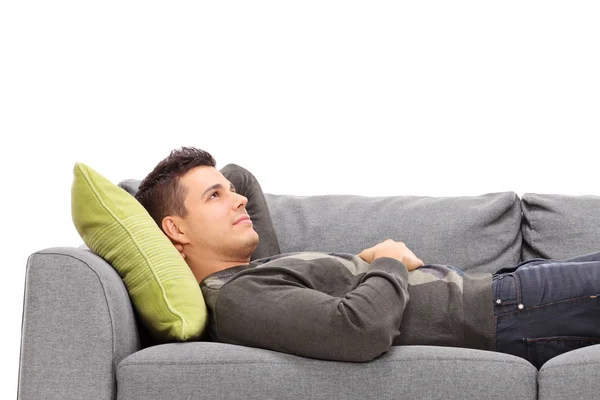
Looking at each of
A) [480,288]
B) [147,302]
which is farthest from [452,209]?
[147,302]

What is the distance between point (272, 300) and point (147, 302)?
0.33 m

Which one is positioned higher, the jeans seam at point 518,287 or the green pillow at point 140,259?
the green pillow at point 140,259

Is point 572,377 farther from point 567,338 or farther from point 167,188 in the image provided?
point 167,188

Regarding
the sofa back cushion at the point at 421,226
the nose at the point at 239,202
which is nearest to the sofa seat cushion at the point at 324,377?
the nose at the point at 239,202

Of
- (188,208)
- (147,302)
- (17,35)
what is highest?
(17,35)

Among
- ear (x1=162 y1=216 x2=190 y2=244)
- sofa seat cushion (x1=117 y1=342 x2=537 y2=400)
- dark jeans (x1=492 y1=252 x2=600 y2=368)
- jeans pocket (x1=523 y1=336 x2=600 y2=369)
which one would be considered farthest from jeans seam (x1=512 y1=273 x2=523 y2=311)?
ear (x1=162 y1=216 x2=190 y2=244)

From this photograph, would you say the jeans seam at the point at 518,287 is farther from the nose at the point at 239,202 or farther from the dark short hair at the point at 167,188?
the dark short hair at the point at 167,188

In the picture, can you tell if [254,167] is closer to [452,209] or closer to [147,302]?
[452,209]

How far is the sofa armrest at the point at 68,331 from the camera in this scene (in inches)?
76.8

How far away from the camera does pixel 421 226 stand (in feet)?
8.93

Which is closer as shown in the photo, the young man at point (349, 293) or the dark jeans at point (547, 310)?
the young man at point (349, 293)

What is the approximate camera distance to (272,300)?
2.05m

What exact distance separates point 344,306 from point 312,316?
80 mm

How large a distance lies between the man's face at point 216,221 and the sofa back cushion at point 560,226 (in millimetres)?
946
